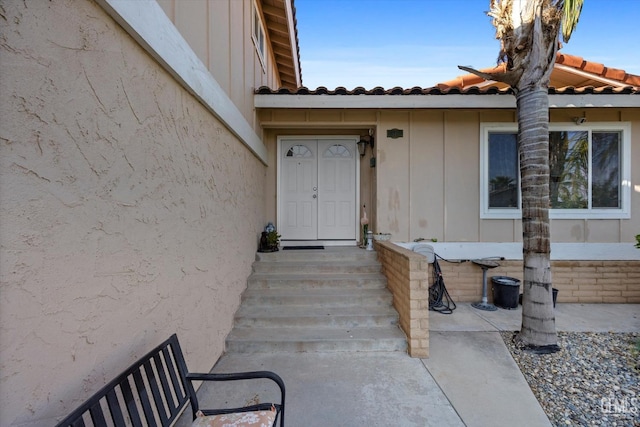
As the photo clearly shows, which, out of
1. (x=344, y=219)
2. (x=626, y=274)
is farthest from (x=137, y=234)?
(x=626, y=274)

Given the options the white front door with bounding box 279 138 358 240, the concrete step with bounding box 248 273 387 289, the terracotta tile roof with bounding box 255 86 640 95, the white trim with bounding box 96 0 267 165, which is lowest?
the concrete step with bounding box 248 273 387 289

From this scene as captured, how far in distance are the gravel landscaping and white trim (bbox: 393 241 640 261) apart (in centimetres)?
161

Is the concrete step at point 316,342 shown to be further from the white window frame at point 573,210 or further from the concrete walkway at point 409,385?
the white window frame at point 573,210

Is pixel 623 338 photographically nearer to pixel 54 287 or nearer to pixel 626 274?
pixel 626 274

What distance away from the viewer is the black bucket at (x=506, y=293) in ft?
15.0

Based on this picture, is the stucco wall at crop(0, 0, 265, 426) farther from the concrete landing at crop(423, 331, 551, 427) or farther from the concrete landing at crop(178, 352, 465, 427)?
the concrete landing at crop(423, 331, 551, 427)

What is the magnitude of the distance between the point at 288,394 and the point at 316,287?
5.77 ft

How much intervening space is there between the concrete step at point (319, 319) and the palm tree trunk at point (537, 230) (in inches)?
63.5

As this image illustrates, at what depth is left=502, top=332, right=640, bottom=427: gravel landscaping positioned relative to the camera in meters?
2.37

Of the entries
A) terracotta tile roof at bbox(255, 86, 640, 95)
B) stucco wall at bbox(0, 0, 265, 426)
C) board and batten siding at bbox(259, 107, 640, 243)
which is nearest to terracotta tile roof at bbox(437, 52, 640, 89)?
terracotta tile roof at bbox(255, 86, 640, 95)

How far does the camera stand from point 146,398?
1.53m

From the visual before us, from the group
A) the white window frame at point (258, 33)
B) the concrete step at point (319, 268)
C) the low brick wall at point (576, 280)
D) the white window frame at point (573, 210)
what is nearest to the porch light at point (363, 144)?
the white window frame at point (573, 210)

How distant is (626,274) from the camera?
4930 mm

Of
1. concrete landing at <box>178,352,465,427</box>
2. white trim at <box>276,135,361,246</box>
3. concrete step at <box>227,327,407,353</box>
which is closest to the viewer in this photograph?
concrete landing at <box>178,352,465,427</box>
